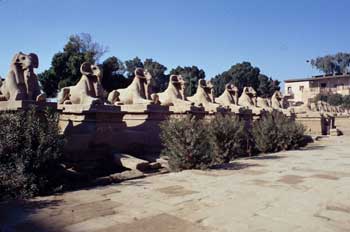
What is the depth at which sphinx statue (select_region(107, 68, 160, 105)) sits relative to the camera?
10.8 metres

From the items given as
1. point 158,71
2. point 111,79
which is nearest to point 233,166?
point 111,79

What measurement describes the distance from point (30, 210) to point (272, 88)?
51500 millimetres

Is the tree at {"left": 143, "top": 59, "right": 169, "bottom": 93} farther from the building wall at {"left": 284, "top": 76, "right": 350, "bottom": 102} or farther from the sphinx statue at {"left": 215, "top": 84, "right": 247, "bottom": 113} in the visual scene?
the sphinx statue at {"left": 215, "top": 84, "right": 247, "bottom": 113}

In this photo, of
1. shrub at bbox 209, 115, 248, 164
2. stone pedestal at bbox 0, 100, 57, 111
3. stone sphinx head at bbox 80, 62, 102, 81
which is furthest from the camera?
stone sphinx head at bbox 80, 62, 102, 81

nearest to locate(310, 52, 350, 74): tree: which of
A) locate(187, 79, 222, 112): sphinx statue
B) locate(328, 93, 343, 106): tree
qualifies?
locate(328, 93, 343, 106): tree

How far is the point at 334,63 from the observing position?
67438mm

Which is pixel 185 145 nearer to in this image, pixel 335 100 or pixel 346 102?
pixel 346 102

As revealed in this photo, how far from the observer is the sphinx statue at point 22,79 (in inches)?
270

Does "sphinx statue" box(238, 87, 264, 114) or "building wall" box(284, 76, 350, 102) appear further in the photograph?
"building wall" box(284, 76, 350, 102)

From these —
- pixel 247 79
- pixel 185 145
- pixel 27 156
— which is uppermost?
pixel 247 79

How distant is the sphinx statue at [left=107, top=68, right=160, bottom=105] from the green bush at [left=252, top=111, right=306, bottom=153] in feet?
11.1

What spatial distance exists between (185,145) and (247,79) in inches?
1858

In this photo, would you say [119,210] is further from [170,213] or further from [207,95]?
[207,95]

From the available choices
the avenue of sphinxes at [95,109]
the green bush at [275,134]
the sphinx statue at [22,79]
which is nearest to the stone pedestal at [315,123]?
the green bush at [275,134]
